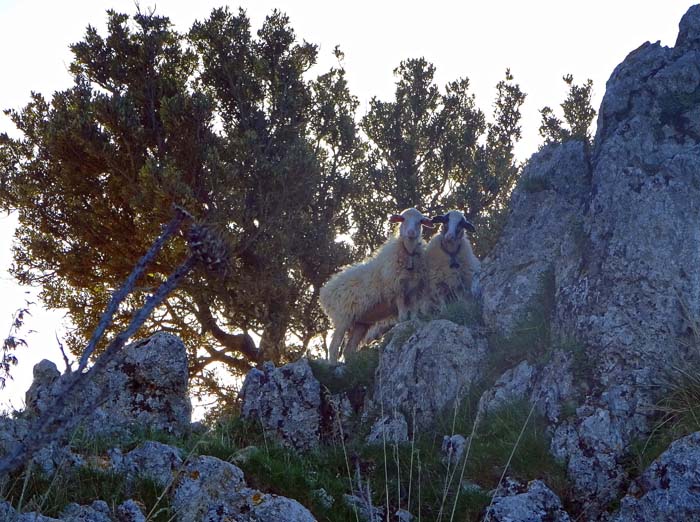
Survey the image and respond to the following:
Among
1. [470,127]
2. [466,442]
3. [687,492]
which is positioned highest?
[470,127]

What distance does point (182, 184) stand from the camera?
618 inches

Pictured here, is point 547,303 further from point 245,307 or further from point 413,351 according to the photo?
point 245,307

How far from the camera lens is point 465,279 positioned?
1475 centimetres

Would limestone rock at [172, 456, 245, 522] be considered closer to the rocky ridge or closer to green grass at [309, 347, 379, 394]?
the rocky ridge

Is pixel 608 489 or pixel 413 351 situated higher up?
pixel 413 351

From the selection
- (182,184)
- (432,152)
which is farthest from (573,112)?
(182,184)

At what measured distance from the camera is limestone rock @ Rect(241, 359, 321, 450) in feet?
33.0

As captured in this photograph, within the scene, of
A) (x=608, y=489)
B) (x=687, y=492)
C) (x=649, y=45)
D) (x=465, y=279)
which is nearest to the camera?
(x=687, y=492)

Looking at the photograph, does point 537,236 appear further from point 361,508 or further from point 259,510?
point 259,510

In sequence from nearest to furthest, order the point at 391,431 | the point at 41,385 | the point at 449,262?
the point at 391,431
the point at 41,385
the point at 449,262

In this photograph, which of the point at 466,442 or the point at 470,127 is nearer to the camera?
the point at 466,442

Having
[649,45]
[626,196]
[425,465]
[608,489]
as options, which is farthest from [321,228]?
[608,489]

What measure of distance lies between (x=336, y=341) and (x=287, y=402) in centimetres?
579

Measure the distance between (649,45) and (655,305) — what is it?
14.8 ft
